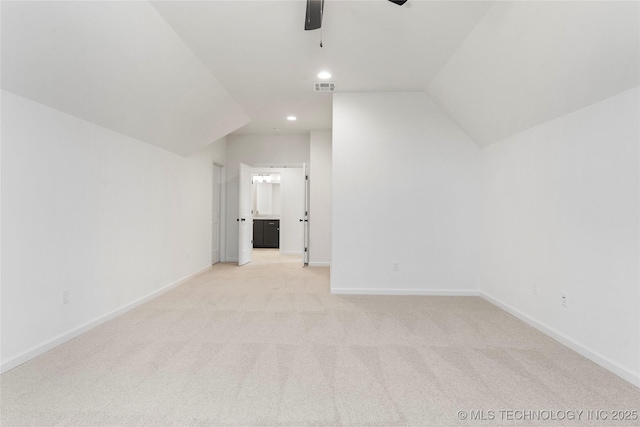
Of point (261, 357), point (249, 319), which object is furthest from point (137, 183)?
point (261, 357)

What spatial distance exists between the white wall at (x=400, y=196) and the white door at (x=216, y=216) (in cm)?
343

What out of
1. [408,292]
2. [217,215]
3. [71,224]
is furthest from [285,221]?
[71,224]

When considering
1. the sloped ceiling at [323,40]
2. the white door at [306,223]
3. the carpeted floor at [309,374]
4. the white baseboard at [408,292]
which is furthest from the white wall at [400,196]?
the white door at [306,223]

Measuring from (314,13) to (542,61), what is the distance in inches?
71.8

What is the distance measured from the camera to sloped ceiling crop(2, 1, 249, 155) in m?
2.08

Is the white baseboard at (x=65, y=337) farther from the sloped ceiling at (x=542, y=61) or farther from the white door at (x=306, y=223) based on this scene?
the sloped ceiling at (x=542, y=61)

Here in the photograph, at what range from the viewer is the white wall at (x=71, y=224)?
7.84 feet

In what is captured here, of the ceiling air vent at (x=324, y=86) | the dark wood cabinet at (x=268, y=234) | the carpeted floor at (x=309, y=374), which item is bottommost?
the carpeted floor at (x=309, y=374)

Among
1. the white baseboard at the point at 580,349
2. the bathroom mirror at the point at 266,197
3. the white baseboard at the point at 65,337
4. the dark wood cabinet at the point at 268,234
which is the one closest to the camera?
the white baseboard at the point at 580,349

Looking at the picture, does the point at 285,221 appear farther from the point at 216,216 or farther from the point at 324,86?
the point at 324,86

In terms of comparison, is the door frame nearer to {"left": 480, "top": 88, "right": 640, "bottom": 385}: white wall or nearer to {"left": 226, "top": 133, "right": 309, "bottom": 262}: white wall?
{"left": 226, "top": 133, "right": 309, "bottom": 262}: white wall

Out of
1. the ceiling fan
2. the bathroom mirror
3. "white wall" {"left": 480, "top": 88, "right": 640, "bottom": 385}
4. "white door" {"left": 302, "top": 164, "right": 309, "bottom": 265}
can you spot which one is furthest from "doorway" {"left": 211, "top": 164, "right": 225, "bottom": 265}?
"white wall" {"left": 480, "top": 88, "right": 640, "bottom": 385}

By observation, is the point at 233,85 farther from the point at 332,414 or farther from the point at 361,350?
the point at 332,414

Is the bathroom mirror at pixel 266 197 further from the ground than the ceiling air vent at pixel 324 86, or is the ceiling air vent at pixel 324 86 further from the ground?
the ceiling air vent at pixel 324 86
